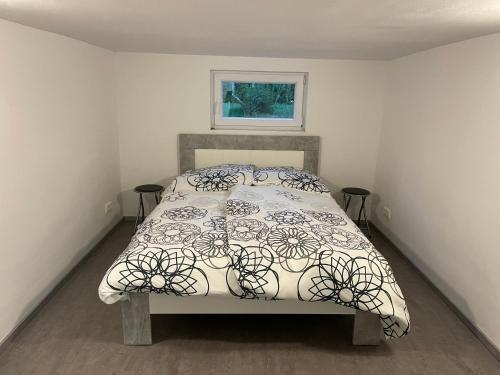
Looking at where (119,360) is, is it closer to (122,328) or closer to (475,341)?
(122,328)

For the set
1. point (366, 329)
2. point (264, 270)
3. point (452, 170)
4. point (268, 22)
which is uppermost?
point (268, 22)

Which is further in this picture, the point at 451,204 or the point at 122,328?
the point at 451,204

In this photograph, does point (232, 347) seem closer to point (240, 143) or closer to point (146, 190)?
point (146, 190)

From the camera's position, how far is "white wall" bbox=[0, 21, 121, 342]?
2.16m

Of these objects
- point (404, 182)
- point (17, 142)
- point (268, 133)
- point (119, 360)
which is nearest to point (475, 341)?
point (404, 182)

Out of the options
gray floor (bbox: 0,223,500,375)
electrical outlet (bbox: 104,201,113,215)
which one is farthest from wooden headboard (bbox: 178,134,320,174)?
gray floor (bbox: 0,223,500,375)

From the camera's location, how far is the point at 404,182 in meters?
3.42

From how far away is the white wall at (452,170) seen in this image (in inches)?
89.4

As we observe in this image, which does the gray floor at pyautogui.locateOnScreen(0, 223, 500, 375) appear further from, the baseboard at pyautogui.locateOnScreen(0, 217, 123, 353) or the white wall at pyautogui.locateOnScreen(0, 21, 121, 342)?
the white wall at pyautogui.locateOnScreen(0, 21, 121, 342)

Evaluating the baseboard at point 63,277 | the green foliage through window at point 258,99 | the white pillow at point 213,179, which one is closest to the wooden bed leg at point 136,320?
the baseboard at point 63,277

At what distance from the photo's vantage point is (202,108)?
388 centimetres

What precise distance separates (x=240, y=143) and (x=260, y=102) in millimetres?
494

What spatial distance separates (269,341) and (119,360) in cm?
85

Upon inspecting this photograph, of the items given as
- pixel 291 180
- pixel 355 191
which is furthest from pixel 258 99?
pixel 355 191
